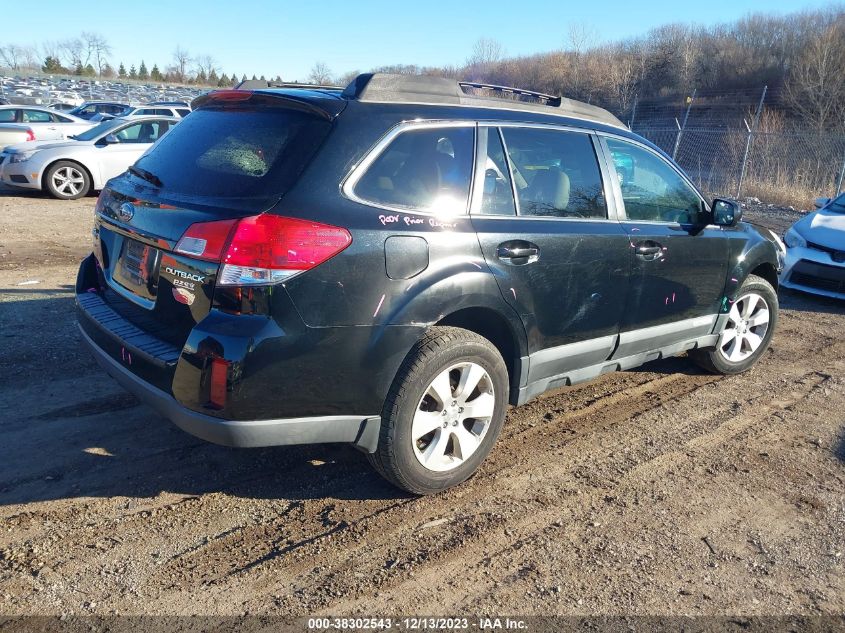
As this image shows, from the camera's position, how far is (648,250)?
4.35 m

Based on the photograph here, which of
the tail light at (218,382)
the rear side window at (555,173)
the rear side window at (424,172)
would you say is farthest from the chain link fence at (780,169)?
the tail light at (218,382)

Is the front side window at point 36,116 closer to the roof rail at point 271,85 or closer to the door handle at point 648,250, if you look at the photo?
the roof rail at point 271,85

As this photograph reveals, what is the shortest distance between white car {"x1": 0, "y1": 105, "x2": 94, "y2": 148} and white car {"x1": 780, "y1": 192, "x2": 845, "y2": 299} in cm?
1510

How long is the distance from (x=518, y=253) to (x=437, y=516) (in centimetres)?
139

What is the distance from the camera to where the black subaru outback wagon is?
2.87 meters

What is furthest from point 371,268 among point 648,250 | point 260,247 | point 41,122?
point 41,122

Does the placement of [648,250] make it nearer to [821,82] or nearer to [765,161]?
[765,161]

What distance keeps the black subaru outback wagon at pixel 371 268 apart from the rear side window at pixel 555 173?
14 mm

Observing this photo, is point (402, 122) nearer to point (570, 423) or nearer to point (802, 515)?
point (570, 423)

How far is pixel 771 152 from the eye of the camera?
65.4 ft

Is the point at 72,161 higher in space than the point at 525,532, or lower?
higher

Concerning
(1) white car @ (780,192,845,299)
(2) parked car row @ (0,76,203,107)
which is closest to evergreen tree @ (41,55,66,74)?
(2) parked car row @ (0,76,203,107)

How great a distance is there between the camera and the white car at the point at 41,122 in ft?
52.3

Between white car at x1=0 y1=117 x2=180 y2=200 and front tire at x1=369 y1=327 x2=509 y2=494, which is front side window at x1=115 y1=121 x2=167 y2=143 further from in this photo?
front tire at x1=369 y1=327 x2=509 y2=494
